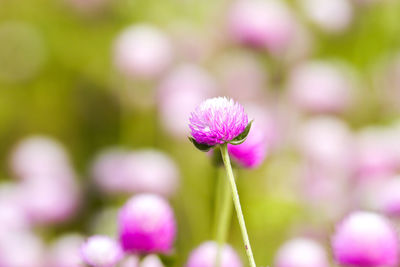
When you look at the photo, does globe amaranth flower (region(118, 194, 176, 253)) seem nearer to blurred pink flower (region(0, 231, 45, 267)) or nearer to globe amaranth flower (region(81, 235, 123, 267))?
globe amaranth flower (region(81, 235, 123, 267))

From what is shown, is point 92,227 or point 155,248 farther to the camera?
point 92,227

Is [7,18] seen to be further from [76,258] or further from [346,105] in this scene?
[76,258]

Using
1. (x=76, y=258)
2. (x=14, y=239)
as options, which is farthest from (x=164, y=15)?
(x=76, y=258)

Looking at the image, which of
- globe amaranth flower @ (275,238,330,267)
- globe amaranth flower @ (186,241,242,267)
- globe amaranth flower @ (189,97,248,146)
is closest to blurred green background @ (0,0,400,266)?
globe amaranth flower @ (275,238,330,267)

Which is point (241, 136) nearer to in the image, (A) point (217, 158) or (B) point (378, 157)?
(A) point (217, 158)

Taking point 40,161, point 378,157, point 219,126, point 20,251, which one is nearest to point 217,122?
point 219,126

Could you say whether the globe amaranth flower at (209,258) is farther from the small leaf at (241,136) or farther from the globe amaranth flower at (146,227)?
the small leaf at (241,136)

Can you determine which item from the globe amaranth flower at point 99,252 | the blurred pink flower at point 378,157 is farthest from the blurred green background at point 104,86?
the globe amaranth flower at point 99,252
